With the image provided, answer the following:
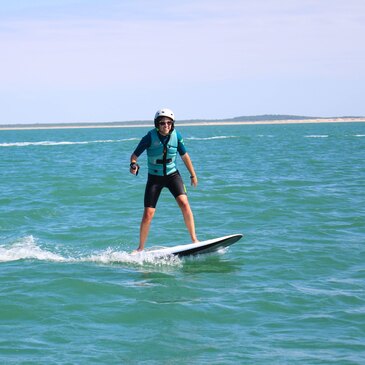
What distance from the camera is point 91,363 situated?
651 centimetres

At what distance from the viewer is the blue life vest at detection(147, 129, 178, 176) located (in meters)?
10.5

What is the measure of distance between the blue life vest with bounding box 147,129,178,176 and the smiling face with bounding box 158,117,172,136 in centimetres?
12

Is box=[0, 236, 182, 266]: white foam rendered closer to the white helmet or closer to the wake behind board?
the wake behind board

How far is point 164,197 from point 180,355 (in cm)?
1308


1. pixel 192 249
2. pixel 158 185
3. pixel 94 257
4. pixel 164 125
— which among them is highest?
pixel 164 125

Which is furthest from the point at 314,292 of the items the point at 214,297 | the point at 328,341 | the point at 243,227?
the point at 243,227

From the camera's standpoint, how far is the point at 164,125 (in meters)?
10.2

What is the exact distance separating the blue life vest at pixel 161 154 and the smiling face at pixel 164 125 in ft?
0.38

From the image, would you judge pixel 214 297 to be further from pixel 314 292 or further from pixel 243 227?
pixel 243 227

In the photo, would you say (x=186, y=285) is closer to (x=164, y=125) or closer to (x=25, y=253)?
(x=164, y=125)

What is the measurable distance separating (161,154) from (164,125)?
1.71 feet

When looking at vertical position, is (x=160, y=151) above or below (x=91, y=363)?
above

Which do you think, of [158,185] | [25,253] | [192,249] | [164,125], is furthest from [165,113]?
[25,253]

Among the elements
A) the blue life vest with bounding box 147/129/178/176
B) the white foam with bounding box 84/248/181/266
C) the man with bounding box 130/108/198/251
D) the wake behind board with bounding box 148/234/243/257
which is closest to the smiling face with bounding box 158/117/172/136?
the man with bounding box 130/108/198/251
